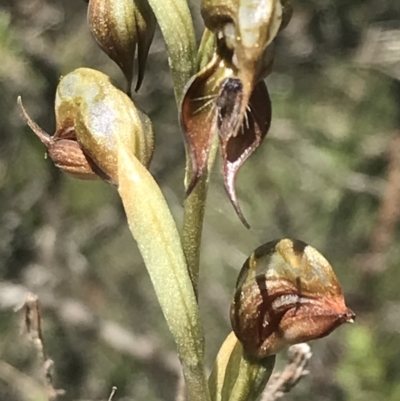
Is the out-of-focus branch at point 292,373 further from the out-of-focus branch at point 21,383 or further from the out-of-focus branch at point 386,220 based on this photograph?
the out-of-focus branch at point 386,220

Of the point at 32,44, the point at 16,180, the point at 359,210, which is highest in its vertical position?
the point at 32,44

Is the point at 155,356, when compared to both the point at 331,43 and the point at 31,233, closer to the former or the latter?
the point at 31,233

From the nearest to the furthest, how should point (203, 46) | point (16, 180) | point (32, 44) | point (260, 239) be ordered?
1. point (203, 46)
2. point (32, 44)
3. point (16, 180)
4. point (260, 239)

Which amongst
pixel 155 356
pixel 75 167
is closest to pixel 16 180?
pixel 155 356

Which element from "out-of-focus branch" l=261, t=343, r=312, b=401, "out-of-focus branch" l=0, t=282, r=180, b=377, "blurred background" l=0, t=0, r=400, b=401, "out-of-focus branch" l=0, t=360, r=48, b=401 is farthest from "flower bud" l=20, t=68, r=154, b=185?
"out-of-focus branch" l=0, t=282, r=180, b=377

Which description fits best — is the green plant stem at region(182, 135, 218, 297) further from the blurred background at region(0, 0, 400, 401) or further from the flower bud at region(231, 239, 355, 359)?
the blurred background at region(0, 0, 400, 401)
